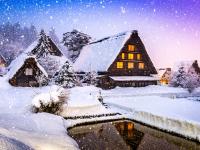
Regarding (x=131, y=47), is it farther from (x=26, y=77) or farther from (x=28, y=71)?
(x=26, y=77)

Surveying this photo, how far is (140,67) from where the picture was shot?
49250mm

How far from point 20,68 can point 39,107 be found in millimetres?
19181

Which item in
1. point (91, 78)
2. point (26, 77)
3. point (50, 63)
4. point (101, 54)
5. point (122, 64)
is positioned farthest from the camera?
point (101, 54)

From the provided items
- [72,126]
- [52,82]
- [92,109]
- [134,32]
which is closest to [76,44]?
[134,32]

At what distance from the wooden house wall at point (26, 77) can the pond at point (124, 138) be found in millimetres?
21195

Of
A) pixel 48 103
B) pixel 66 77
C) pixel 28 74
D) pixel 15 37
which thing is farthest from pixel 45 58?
pixel 15 37

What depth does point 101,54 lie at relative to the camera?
50.3 m

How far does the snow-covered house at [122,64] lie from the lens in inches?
1786

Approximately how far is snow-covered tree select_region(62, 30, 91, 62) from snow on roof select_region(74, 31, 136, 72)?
9200 mm

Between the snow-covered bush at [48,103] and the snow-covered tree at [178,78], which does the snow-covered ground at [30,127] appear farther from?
the snow-covered tree at [178,78]

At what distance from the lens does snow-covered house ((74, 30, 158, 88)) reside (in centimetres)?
4538

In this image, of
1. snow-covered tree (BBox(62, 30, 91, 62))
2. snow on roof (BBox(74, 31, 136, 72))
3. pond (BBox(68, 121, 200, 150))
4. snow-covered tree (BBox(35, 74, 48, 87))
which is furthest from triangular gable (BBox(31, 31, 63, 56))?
pond (BBox(68, 121, 200, 150))

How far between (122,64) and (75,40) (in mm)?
22053

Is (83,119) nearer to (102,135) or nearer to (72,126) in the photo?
(72,126)
